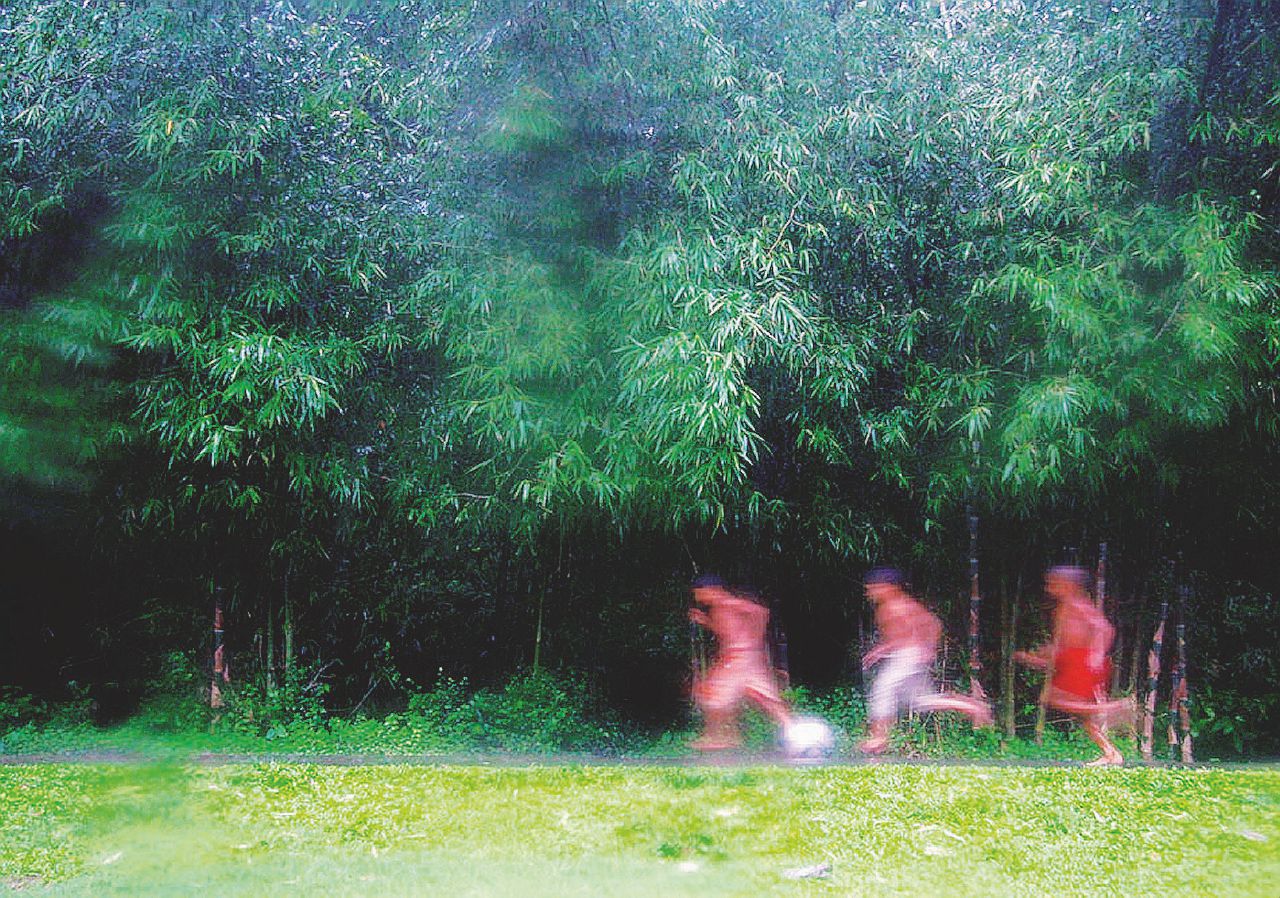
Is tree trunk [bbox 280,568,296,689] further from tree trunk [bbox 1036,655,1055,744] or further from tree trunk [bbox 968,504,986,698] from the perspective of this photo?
tree trunk [bbox 1036,655,1055,744]

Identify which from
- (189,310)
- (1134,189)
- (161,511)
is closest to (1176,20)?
(1134,189)

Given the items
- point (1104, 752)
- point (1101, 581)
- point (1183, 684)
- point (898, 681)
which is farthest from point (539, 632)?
point (1183, 684)

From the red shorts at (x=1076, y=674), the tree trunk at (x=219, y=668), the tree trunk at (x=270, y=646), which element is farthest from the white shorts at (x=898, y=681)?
the tree trunk at (x=219, y=668)

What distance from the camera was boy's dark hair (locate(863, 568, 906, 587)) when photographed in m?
5.72

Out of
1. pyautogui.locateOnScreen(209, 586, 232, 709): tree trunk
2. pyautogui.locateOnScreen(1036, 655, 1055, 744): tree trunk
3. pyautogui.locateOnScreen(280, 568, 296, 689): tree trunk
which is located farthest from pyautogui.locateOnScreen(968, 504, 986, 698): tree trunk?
pyautogui.locateOnScreen(209, 586, 232, 709): tree trunk

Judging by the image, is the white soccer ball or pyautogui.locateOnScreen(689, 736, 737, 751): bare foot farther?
pyautogui.locateOnScreen(689, 736, 737, 751): bare foot

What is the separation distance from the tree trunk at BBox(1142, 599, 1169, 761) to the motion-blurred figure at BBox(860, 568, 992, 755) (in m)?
1.15

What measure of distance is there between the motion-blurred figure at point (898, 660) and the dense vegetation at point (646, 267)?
2.21 ft

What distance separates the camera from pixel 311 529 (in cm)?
662

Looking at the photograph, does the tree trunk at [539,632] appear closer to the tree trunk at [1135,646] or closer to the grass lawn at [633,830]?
the grass lawn at [633,830]

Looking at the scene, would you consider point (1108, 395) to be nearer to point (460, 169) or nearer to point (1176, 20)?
point (1176, 20)

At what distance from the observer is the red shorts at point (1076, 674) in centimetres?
545

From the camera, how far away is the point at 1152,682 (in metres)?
6.50

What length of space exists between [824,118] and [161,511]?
4477 millimetres
